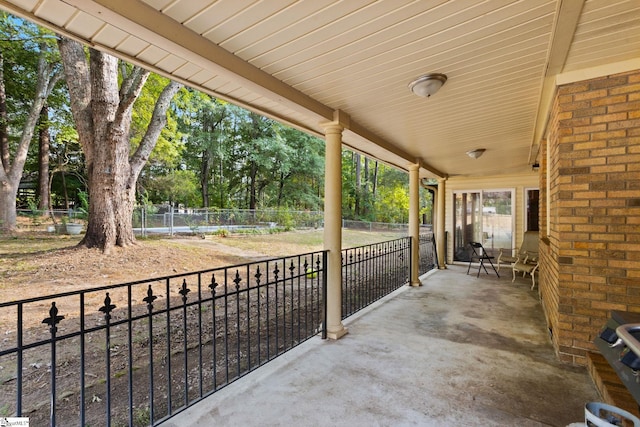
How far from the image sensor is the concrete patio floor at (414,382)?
1.87 m

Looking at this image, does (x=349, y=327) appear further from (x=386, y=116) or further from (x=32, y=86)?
(x=32, y=86)

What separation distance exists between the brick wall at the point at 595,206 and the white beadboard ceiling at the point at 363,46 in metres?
0.24

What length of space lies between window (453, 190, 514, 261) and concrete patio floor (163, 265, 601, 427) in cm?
431

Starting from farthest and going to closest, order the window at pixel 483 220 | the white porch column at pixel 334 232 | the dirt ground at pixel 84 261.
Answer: the window at pixel 483 220
the dirt ground at pixel 84 261
the white porch column at pixel 334 232

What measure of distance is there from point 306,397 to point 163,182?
665 inches

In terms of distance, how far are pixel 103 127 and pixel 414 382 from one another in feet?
25.2

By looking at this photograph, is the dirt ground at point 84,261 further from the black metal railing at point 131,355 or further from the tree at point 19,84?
the tree at point 19,84

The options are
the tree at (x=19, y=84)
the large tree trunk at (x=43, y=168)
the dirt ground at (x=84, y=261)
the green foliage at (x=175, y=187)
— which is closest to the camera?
the dirt ground at (x=84, y=261)

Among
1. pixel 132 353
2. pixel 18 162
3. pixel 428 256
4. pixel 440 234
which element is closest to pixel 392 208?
pixel 428 256

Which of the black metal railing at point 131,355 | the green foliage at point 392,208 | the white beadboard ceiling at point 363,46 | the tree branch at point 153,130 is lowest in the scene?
the black metal railing at point 131,355

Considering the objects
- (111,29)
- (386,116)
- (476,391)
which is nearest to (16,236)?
(111,29)

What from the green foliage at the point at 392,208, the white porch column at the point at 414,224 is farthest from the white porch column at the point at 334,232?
the green foliage at the point at 392,208

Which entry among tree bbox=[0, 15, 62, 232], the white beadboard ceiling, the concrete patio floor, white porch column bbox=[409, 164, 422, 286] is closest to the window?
white porch column bbox=[409, 164, 422, 286]

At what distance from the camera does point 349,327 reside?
3365 millimetres
